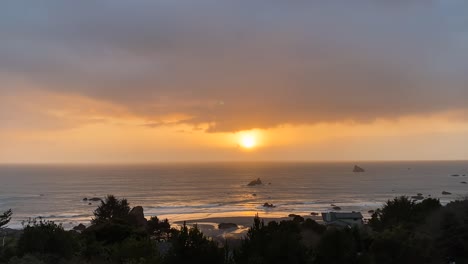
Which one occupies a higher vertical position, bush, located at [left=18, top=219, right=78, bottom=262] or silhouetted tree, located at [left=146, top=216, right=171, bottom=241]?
bush, located at [left=18, top=219, right=78, bottom=262]

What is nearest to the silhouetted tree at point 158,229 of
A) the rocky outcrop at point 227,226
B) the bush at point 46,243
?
the rocky outcrop at point 227,226

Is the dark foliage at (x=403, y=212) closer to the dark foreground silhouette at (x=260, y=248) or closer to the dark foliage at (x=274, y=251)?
the dark foreground silhouette at (x=260, y=248)

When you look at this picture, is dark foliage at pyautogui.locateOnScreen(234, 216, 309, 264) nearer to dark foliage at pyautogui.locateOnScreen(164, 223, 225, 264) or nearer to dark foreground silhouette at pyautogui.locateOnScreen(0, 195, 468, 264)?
dark foreground silhouette at pyautogui.locateOnScreen(0, 195, 468, 264)

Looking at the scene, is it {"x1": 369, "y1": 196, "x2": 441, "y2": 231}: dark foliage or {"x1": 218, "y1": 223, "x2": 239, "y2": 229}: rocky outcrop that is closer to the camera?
{"x1": 369, "y1": 196, "x2": 441, "y2": 231}: dark foliage

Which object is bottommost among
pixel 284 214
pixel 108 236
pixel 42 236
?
pixel 284 214

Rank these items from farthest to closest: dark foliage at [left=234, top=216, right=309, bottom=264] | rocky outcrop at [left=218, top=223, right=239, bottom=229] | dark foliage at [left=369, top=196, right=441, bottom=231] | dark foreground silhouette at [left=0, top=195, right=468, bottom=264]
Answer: rocky outcrop at [left=218, top=223, right=239, bottom=229], dark foliage at [left=369, top=196, right=441, bottom=231], dark foliage at [left=234, top=216, right=309, bottom=264], dark foreground silhouette at [left=0, top=195, right=468, bottom=264]

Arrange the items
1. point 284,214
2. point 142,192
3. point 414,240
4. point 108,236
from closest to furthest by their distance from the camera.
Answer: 1. point 414,240
2. point 108,236
3. point 284,214
4. point 142,192

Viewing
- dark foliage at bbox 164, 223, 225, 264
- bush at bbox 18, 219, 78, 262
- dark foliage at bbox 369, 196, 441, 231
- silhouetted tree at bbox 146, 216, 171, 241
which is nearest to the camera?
dark foliage at bbox 164, 223, 225, 264

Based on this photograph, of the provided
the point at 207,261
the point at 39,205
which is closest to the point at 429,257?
the point at 207,261

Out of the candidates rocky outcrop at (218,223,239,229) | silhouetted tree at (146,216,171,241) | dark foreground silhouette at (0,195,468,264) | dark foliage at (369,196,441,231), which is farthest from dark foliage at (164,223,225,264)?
rocky outcrop at (218,223,239,229)

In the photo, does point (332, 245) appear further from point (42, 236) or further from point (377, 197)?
point (377, 197)

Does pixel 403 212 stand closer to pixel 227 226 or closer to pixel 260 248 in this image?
pixel 260 248
